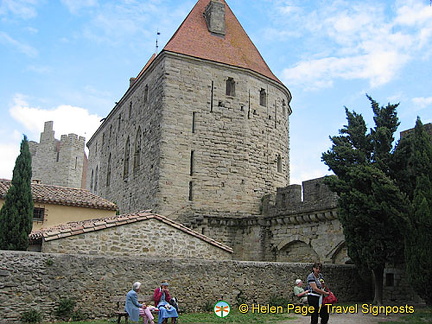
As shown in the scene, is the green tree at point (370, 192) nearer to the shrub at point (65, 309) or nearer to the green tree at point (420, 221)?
the green tree at point (420, 221)

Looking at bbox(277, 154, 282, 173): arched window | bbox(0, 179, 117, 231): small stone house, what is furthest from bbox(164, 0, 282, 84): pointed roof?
bbox(0, 179, 117, 231): small stone house

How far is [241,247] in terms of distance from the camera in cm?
2133

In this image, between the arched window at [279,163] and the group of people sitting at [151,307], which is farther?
the arched window at [279,163]

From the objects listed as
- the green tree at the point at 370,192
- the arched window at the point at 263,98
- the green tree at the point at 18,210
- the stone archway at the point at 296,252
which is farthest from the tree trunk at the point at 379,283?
the arched window at the point at 263,98

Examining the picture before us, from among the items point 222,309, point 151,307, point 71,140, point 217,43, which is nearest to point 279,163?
point 217,43

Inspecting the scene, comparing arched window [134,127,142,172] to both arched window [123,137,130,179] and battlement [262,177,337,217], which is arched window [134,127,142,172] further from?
battlement [262,177,337,217]

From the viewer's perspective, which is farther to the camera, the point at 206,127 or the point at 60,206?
the point at 206,127

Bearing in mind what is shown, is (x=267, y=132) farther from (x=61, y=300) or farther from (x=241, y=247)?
(x=61, y=300)

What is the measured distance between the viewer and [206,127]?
852 inches

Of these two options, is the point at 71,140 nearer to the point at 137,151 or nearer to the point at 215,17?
the point at 137,151

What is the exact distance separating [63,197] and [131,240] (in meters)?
6.22

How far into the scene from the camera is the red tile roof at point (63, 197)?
17594 millimetres

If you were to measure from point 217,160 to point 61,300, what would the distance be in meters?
11.9

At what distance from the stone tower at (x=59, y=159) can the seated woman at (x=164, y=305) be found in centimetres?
3786
